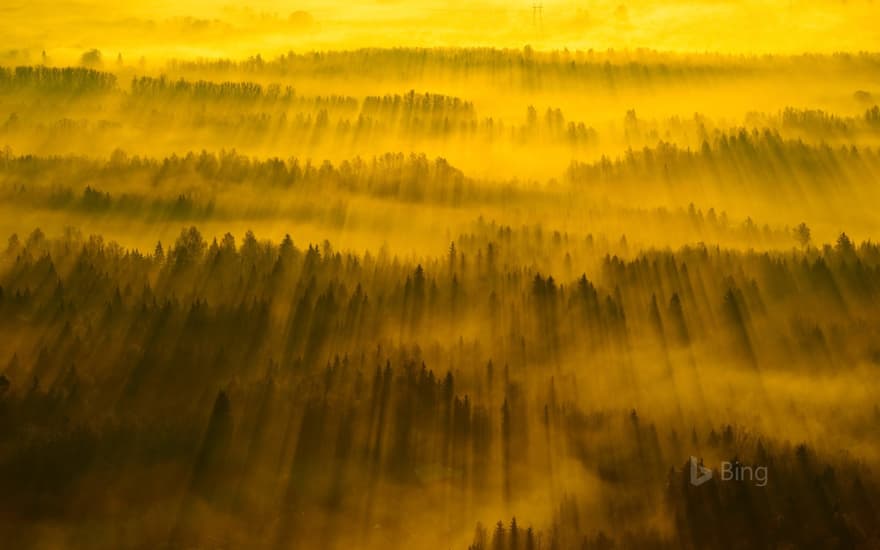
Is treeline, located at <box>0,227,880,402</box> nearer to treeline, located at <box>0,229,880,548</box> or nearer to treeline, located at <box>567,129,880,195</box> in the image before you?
treeline, located at <box>0,229,880,548</box>

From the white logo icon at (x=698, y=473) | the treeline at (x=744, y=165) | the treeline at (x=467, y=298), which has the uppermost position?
the treeline at (x=744, y=165)

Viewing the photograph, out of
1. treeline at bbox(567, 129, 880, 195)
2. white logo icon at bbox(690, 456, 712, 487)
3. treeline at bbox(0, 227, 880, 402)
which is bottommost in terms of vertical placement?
white logo icon at bbox(690, 456, 712, 487)

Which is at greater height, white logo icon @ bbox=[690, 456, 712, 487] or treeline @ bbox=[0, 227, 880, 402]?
treeline @ bbox=[0, 227, 880, 402]

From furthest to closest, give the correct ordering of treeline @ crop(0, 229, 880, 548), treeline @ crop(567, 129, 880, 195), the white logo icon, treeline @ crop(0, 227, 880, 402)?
1. treeline @ crop(567, 129, 880, 195)
2. treeline @ crop(0, 227, 880, 402)
3. the white logo icon
4. treeline @ crop(0, 229, 880, 548)

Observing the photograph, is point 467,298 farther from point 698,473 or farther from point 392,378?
point 698,473

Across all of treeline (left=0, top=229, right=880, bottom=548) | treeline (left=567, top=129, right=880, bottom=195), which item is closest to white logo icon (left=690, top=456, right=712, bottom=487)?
treeline (left=0, top=229, right=880, bottom=548)

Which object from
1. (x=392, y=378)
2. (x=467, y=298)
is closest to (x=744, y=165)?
(x=467, y=298)

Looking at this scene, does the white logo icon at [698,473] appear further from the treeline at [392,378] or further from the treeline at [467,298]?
the treeline at [467,298]

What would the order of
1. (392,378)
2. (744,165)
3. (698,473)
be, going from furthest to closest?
(744,165) < (392,378) < (698,473)

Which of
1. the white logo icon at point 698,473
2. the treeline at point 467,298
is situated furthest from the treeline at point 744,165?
the white logo icon at point 698,473

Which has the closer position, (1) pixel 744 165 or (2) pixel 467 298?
(2) pixel 467 298

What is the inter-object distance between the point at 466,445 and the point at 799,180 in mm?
44895

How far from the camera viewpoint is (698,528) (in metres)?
25.4

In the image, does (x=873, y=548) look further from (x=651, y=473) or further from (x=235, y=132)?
(x=235, y=132)
